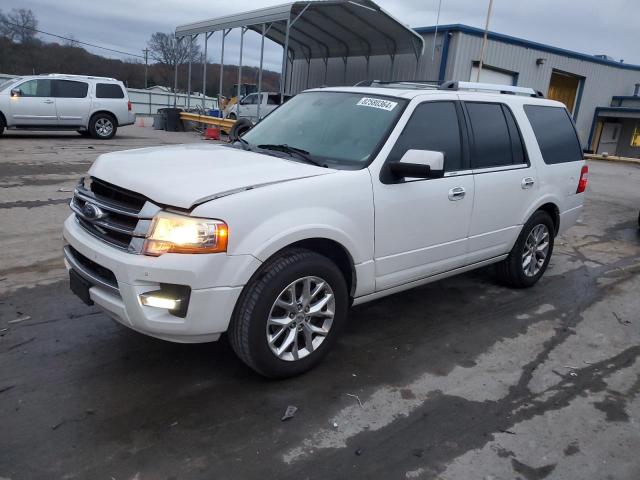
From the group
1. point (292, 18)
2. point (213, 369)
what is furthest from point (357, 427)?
point (292, 18)

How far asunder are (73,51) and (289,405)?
51.3 metres

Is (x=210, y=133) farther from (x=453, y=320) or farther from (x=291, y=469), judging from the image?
(x=291, y=469)

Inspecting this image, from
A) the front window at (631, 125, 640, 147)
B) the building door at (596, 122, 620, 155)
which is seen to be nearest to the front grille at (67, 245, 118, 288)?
the building door at (596, 122, 620, 155)

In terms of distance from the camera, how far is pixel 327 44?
21.9 meters

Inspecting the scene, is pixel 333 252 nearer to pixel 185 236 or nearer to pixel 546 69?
pixel 185 236

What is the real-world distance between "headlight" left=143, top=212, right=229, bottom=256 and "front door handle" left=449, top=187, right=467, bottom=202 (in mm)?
1943

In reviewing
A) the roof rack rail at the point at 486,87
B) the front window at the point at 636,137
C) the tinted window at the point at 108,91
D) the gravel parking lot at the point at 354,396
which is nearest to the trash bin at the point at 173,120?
the tinted window at the point at 108,91

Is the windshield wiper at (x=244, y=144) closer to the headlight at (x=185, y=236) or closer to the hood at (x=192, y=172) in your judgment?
the hood at (x=192, y=172)

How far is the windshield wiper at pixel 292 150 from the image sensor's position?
12.0ft

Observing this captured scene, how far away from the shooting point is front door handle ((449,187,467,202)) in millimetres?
4043

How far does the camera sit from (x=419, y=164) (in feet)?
11.3

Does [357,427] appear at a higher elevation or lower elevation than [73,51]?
lower

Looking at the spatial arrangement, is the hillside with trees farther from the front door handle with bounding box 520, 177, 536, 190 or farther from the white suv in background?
the front door handle with bounding box 520, 177, 536, 190

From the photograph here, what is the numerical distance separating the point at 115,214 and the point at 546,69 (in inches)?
931
